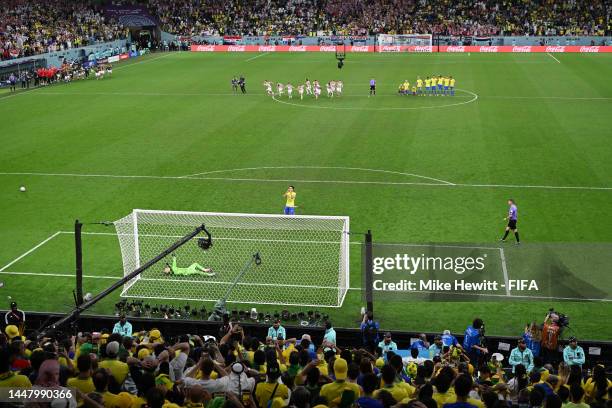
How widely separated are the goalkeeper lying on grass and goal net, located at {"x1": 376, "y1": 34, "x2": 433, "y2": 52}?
5794cm

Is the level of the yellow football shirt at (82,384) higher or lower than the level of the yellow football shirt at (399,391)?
higher

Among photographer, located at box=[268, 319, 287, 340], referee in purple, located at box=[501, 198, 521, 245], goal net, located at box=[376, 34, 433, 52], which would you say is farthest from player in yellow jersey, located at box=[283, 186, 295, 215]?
goal net, located at box=[376, 34, 433, 52]

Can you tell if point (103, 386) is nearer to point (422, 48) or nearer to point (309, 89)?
point (309, 89)

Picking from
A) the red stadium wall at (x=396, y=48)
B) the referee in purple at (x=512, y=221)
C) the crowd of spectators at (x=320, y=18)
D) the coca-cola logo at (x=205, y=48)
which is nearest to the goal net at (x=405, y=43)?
the red stadium wall at (x=396, y=48)

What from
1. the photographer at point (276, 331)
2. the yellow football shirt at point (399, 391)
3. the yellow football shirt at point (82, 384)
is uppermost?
the yellow football shirt at point (82, 384)

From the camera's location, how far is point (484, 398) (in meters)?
9.80

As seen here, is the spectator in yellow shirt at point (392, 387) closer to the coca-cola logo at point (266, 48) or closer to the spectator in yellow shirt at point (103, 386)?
the spectator in yellow shirt at point (103, 386)

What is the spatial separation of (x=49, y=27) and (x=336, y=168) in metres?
49.9

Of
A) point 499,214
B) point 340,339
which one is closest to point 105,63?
point 499,214

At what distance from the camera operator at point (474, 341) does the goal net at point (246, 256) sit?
454 cm

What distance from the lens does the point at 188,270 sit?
21.1 metres

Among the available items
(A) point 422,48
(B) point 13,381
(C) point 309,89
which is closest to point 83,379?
(B) point 13,381

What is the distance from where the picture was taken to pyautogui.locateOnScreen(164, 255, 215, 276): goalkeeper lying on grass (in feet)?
69.1

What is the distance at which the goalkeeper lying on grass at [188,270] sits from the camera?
2106 centimetres
